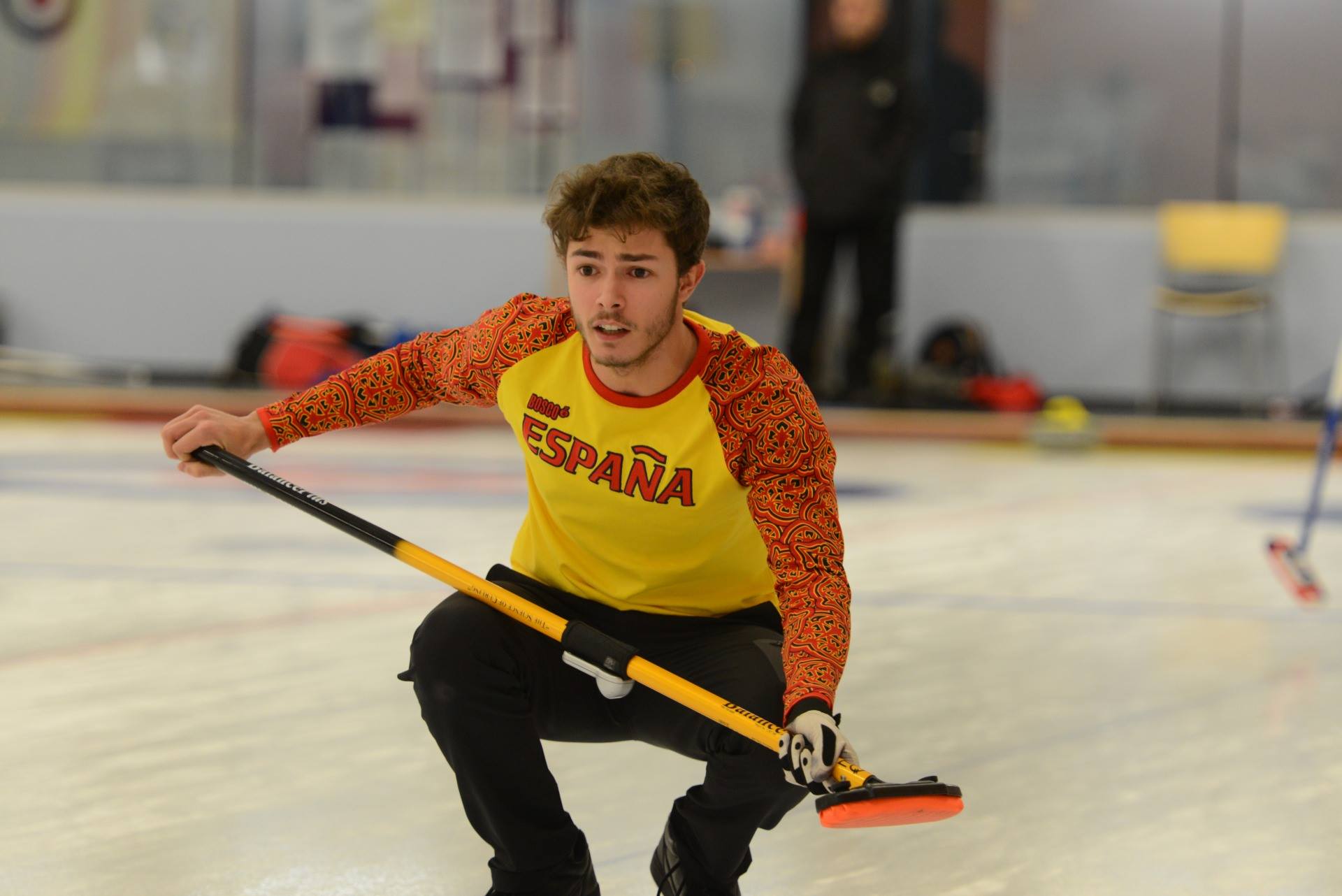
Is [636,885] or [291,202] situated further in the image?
[291,202]

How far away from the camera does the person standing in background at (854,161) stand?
685 centimetres

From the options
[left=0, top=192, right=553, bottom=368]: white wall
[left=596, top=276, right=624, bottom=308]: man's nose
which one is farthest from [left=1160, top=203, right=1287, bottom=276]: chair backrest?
[left=596, top=276, right=624, bottom=308]: man's nose

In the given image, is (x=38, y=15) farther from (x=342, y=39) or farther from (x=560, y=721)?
(x=560, y=721)

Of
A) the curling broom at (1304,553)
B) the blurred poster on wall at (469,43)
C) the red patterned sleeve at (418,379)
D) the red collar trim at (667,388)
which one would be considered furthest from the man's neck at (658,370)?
the blurred poster on wall at (469,43)

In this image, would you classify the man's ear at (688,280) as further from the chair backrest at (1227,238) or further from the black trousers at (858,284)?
the chair backrest at (1227,238)

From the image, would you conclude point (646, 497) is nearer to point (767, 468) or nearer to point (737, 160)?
point (767, 468)

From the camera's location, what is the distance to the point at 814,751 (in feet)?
5.16

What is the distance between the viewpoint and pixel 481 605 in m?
1.85

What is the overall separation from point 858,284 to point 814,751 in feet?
18.3

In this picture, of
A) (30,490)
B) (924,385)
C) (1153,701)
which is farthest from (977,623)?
(924,385)

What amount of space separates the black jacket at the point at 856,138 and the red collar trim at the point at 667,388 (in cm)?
515

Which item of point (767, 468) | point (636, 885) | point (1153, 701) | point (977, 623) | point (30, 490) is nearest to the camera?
point (767, 468)

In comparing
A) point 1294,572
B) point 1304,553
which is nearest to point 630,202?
point 1294,572

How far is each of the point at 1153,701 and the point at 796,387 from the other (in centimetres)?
142
